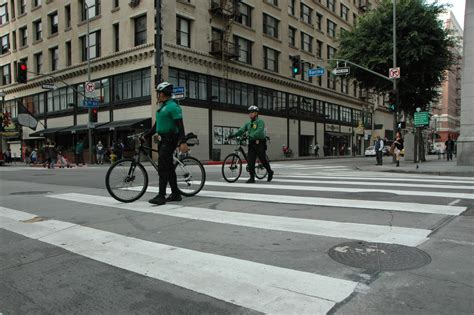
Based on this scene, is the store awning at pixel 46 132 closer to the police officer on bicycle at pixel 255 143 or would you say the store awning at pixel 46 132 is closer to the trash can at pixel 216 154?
the trash can at pixel 216 154

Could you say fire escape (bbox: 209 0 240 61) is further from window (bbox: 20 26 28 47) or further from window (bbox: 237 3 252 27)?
window (bbox: 20 26 28 47)

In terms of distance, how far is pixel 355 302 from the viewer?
274 cm

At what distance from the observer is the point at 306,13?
45.8 m

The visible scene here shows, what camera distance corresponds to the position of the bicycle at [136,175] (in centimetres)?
706

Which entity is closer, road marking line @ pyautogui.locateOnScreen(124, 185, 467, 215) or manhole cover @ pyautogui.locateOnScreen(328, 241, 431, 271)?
manhole cover @ pyautogui.locateOnScreen(328, 241, 431, 271)

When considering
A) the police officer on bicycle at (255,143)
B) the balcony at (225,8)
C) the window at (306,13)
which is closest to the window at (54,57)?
the balcony at (225,8)

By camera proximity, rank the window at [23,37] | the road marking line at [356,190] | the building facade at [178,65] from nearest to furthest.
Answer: the road marking line at [356,190] < the building facade at [178,65] < the window at [23,37]

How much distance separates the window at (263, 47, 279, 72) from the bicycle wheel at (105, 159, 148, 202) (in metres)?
33.3

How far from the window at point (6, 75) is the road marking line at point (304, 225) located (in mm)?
44244

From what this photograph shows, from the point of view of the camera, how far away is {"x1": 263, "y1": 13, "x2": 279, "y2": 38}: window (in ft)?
128

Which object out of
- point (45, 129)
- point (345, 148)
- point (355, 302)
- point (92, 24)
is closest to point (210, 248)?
point (355, 302)

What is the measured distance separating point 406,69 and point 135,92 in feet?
62.7

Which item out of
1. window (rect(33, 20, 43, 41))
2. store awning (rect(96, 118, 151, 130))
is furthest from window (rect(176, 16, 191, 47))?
window (rect(33, 20, 43, 41))

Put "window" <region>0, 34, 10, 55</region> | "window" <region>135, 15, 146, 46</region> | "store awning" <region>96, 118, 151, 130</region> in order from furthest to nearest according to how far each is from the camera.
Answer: "window" <region>0, 34, 10, 55</region> < "window" <region>135, 15, 146, 46</region> < "store awning" <region>96, 118, 151, 130</region>
